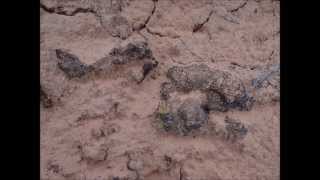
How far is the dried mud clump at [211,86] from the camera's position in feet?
4.93

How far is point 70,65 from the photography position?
1.46 meters

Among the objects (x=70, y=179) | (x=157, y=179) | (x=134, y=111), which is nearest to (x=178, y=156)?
(x=157, y=179)

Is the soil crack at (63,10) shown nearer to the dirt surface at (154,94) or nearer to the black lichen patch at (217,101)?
the dirt surface at (154,94)

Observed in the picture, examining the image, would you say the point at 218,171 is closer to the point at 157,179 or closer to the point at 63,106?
the point at 157,179

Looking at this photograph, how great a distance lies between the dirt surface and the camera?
1440 millimetres

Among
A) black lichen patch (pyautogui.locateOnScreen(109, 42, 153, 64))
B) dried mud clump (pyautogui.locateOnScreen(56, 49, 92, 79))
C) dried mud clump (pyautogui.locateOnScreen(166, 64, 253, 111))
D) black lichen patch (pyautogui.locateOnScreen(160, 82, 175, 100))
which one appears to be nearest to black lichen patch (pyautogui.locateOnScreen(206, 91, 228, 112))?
dried mud clump (pyautogui.locateOnScreen(166, 64, 253, 111))

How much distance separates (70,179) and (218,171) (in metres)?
0.52

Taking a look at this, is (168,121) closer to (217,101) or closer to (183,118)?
(183,118)

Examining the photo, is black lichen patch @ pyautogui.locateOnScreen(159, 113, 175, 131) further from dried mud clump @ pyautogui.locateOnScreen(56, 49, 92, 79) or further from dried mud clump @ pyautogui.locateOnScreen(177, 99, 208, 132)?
dried mud clump @ pyautogui.locateOnScreen(56, 49, 92, 79)

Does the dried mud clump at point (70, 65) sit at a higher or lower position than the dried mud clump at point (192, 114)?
higher

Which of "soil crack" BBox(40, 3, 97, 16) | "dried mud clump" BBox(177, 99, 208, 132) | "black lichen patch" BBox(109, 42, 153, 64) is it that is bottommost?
"dried mud clump" BBox(177, 99, 208, 132)

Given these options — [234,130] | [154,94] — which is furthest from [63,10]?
[234,130]

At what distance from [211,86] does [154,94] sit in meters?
0.21

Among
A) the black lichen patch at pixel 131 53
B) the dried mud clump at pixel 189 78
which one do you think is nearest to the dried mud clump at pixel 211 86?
the dried mud clump at pixel 189 78
